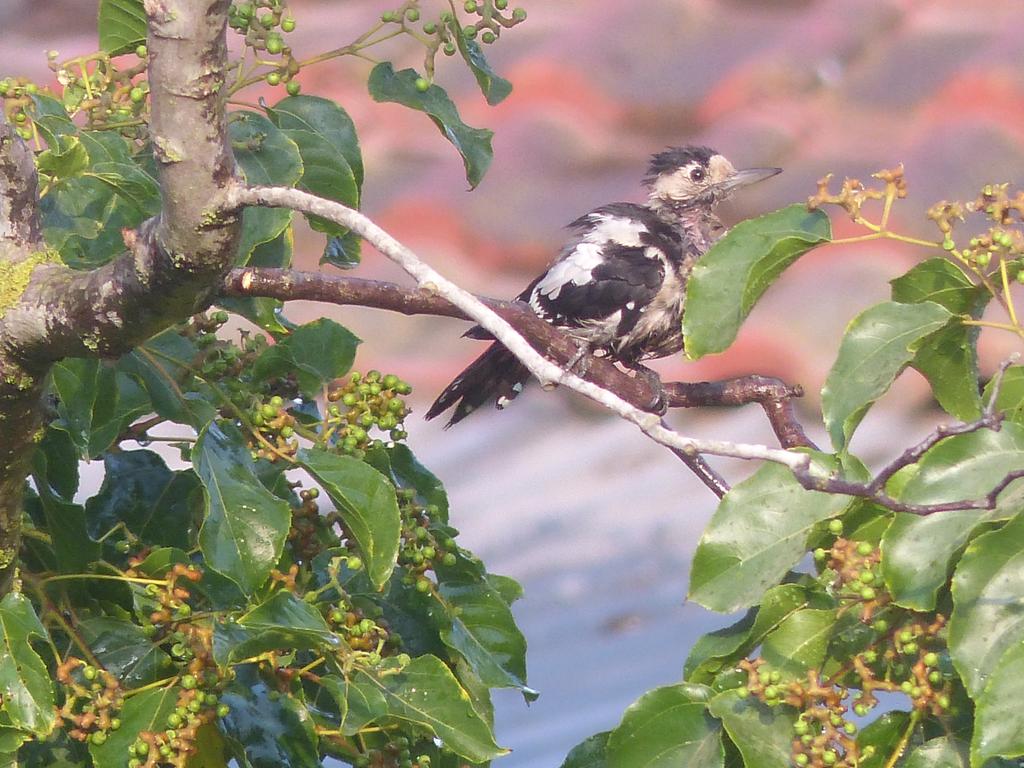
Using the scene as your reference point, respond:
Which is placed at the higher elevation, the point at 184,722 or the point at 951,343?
the point at 951,343

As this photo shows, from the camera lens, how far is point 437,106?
1.81 m

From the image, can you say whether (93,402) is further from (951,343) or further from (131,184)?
(951,343)

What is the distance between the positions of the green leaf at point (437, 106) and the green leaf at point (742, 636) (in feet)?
2.59

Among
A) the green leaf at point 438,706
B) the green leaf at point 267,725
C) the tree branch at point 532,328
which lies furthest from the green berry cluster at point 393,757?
the tree branch at point 532,328

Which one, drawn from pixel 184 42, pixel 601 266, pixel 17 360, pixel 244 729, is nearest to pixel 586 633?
pixel 601 266

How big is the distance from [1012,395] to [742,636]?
Answer: 0.33m

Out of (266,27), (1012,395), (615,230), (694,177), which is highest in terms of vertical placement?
(694,177)

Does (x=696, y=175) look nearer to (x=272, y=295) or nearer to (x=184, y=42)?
(x=272, y=295)

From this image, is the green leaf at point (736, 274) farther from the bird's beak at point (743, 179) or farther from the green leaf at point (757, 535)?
the bird's beak at point (743, 179)

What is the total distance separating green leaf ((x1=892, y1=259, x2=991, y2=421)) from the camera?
1.26 metres

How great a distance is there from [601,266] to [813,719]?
1.78 metres

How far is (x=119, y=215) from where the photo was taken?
1.60 metres

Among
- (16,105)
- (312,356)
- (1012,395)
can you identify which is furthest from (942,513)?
(16,105)

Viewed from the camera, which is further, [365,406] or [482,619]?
[482,619]
